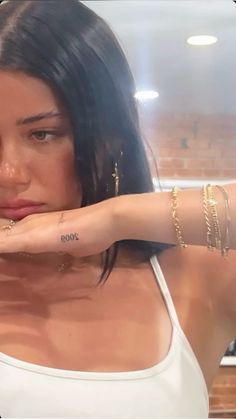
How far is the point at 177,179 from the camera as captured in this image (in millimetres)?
633

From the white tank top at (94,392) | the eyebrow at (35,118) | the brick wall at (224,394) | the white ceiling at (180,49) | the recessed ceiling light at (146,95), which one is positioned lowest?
the brick wall at (224,394)

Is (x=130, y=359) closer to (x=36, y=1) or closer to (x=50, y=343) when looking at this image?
(x=50, y=343)

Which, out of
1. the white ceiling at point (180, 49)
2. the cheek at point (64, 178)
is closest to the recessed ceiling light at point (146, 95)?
the white ceiling at point (180, 49)

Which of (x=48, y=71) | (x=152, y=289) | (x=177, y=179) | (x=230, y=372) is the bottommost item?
(x=230, y=372)

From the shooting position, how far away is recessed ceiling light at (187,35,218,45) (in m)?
0.67

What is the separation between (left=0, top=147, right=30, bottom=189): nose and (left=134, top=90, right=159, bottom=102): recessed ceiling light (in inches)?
6.2

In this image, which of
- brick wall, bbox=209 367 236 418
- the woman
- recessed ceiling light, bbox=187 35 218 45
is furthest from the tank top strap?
recessed ceiling light, bbox=187 35 218 45

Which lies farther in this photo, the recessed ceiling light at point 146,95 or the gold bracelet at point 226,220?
the recessed ceiling light at point 146,95

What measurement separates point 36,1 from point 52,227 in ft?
0.80

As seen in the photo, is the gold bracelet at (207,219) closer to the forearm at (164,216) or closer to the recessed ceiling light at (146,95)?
the forearm at (164,216)

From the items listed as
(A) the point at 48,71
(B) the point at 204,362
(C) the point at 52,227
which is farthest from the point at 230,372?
(A) the point at 48,71

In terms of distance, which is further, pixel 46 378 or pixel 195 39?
pixel 195 39

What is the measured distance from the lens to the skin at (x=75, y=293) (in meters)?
0.58

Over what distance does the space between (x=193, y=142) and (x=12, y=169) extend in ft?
0.71
